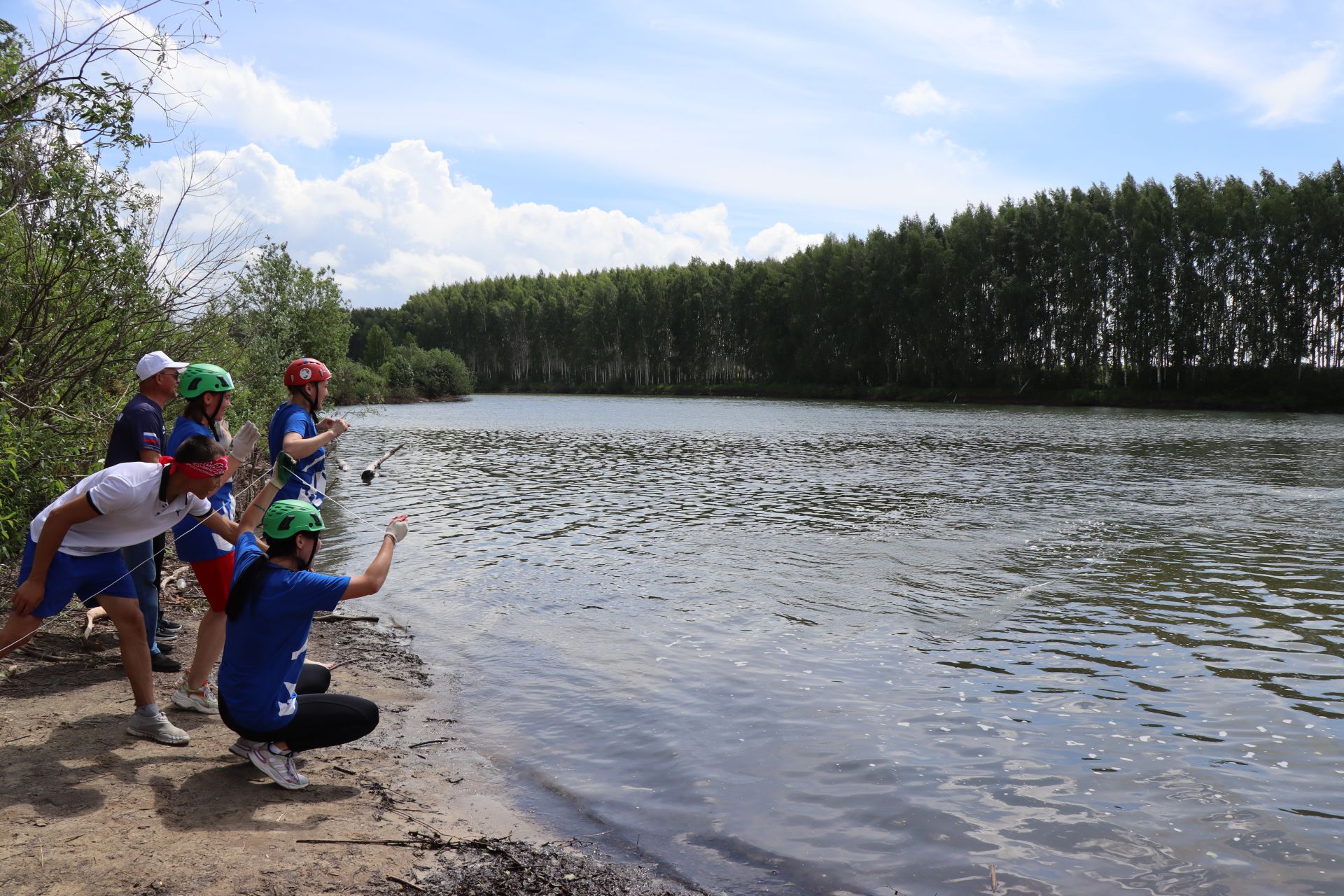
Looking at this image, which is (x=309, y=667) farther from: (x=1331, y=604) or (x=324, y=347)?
(x=324, y=347)

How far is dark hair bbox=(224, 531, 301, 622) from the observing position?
5285mm

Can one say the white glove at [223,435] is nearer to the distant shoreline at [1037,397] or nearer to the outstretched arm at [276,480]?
the outstretched arm at [276,480]

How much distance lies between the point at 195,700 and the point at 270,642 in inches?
72.3

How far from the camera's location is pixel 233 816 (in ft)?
16.9

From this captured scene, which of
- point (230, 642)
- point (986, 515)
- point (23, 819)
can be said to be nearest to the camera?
point (23, 819)

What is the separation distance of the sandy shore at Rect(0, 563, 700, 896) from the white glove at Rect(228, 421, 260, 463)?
1.90m

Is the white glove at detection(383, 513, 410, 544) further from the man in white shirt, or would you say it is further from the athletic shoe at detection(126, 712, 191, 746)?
the athletic shoe at detection(126, 712, 191, 746)

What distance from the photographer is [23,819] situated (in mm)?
4824

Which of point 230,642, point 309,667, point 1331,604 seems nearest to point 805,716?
point 309,667

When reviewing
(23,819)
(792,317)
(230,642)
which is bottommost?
(23,819)

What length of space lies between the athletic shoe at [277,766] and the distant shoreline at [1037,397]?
70721 mm

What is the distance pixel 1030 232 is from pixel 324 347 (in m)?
61.5

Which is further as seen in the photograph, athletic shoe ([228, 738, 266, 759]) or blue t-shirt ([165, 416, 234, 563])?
blue t-shirt ([165, 416, 234, 563])

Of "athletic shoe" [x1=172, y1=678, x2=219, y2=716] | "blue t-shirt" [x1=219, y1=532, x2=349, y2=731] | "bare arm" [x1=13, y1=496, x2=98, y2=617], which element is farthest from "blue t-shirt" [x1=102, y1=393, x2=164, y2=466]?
"athletic shoe" [x1=172, y1=678, x2=219, y2=716]
